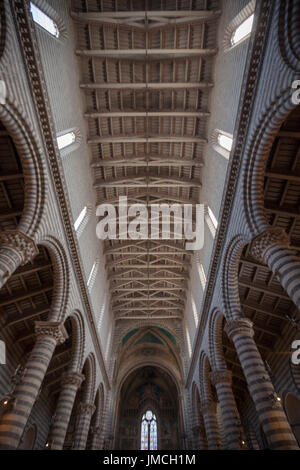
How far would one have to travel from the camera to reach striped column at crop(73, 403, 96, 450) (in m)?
14.1

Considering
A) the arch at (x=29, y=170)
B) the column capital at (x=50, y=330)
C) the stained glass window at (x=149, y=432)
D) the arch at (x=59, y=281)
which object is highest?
the arch at (x=29, y=170)

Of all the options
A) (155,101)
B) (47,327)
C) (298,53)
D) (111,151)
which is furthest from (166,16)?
(47,327)

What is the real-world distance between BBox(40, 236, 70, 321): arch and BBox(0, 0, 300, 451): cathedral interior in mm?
57

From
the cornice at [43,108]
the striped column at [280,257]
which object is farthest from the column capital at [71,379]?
the striped column at [280,257]

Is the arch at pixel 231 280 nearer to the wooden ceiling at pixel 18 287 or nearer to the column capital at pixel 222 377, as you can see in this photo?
the column capital at pixel 222 377

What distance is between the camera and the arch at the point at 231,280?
11.3m

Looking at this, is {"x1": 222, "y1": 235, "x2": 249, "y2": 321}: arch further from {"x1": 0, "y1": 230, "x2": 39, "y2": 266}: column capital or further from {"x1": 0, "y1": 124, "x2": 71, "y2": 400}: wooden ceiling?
{"x1": 0, "y1": 124, "x2": 71, "y2": 400}: wooden ceiling

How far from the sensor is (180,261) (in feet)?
72.1

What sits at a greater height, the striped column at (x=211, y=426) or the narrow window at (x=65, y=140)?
the narrow window at (x=65, y=140)

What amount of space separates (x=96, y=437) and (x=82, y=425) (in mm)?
4264

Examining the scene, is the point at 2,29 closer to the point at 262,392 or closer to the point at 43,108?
the point at 43,108

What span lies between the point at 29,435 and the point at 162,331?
1396cm

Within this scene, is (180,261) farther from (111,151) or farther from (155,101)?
(155,101)

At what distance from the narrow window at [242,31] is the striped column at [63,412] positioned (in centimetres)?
1762
